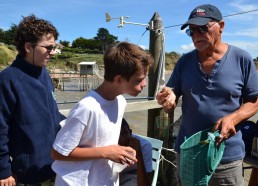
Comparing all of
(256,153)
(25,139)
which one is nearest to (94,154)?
(25,139)

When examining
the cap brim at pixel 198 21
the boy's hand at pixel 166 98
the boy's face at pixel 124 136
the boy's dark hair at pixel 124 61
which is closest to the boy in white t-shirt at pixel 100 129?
the boy's dark hair at pixel 124 61

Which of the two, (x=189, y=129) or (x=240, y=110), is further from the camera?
(x=189, y=129)

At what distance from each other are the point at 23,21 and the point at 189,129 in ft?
4.40

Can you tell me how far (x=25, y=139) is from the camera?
204 cm

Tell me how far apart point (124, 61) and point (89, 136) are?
43cm

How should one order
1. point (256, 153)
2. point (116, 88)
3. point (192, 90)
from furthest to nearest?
1. point (256, 153)
2. point (192, 90)
3. point (116, 88)

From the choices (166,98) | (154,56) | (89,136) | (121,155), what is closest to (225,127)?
(166,98)

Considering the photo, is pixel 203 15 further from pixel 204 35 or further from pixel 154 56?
pixel 154 56

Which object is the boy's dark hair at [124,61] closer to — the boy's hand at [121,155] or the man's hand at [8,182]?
the boy's hand at [121,155]

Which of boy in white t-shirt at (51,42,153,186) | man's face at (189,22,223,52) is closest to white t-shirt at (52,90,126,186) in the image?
boy in white t-shirt at (51,42,153,186)

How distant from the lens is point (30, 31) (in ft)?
7.02

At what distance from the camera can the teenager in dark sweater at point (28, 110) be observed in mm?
1977

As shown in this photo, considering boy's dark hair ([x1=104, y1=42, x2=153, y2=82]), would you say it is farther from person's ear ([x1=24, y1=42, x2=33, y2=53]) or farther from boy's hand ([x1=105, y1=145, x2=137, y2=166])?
person's ear ([x1=24, y1=42, x2=33, y2=53])

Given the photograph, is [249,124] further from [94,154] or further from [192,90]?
[94,154]
